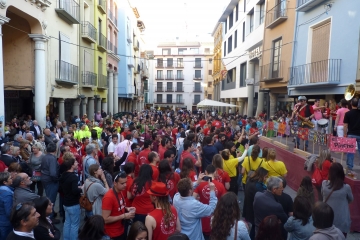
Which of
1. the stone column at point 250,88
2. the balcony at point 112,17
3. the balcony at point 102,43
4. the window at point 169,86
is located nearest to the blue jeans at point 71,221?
the balcony at point 102,43

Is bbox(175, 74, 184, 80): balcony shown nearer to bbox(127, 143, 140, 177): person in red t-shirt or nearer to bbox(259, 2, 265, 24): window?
bbox(259, 2, 265, 24): window

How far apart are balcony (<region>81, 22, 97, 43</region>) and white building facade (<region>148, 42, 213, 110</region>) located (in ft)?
135

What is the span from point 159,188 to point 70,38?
52.3 feet

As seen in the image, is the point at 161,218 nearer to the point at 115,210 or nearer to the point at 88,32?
the point at 115,210

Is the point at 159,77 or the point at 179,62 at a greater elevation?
the point at 179,62

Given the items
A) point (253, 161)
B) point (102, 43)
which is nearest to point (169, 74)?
point (102, 43)

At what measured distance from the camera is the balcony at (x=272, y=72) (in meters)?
17.2

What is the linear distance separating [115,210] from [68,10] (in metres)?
15.0

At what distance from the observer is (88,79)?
66.4 ft

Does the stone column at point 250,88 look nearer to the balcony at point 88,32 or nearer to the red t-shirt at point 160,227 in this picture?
the balcony at point 88,32

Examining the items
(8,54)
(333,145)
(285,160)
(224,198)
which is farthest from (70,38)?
(224,198)

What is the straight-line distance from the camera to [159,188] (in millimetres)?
3520

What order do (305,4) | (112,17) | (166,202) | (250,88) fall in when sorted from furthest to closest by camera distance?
(112,17), (250,88), (305,4), (166,202)

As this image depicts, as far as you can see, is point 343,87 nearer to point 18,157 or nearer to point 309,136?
point 309,136
